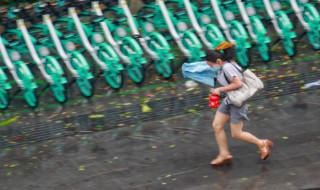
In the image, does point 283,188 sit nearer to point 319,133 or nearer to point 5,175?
point 319,133

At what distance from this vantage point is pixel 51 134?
991 centimetres

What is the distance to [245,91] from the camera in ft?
26.0

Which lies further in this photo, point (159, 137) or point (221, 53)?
point (159, 137)

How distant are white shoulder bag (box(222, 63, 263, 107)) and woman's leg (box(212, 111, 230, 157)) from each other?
0.31 meters

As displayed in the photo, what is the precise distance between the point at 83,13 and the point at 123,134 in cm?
309

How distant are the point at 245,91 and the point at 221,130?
576mm

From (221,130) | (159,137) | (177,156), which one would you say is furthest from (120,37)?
(221,130)

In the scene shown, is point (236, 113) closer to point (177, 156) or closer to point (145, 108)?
point (177, 156)

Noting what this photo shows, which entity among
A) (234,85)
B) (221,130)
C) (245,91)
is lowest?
(221,130)

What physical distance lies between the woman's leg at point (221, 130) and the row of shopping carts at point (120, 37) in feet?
10.3

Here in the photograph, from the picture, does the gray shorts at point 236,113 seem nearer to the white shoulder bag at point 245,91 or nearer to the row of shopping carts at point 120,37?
the white shoulder bag at point 245,91

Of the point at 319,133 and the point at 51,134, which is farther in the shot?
the point at 51,134

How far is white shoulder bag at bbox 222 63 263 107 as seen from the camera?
25.8 feet

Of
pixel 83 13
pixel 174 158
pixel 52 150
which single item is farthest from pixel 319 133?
pixel 83 13
